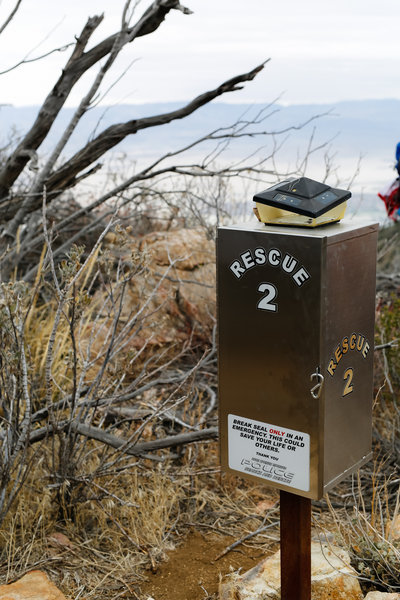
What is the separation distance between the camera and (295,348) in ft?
7.34

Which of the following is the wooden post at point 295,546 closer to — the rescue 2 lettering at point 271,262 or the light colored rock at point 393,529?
the light colored rock at point 393,529

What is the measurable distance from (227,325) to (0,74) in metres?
3.12

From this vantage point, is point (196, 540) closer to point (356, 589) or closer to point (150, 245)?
point (356, 589)

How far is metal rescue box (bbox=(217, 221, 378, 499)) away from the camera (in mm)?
2199

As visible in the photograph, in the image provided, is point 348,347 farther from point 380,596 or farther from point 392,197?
point 392,197

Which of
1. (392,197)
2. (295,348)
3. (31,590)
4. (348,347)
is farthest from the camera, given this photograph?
(392,197)

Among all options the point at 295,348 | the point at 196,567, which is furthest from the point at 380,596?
the point at 295,348

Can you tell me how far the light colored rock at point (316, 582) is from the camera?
2740mm

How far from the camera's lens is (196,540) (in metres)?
3.48

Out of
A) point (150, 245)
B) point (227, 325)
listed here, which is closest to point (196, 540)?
point (227, 325)

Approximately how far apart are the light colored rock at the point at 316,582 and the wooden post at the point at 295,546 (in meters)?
0.18

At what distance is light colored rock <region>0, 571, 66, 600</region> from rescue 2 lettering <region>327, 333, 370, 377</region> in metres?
1.47

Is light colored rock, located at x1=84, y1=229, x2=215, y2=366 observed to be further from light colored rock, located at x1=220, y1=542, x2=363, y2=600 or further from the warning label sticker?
the warning label sticker

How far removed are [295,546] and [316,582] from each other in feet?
1.19
